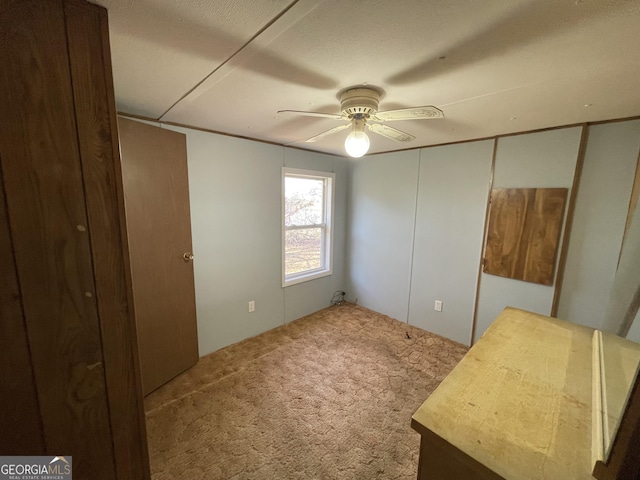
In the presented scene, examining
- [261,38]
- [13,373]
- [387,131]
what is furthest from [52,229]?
[387,131]

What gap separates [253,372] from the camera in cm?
219

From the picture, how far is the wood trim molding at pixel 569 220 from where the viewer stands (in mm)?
1878

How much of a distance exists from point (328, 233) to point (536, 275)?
2.26 meters

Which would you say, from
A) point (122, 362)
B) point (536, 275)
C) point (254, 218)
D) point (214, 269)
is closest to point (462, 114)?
point (536, 275)

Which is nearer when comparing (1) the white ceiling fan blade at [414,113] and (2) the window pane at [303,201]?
(1) the white ceiling fan blade at [414,113]

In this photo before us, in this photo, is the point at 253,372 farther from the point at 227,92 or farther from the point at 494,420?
the point at 227,92

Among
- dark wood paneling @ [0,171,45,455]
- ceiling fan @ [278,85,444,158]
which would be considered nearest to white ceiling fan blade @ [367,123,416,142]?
ceiling fan @ [278,85,444,158]

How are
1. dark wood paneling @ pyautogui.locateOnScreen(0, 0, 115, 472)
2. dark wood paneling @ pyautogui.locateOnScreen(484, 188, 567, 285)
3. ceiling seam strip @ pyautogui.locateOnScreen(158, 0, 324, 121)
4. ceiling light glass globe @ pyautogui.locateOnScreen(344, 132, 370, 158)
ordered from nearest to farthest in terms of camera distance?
dark wood paneling @ pyautogui.locateOnScreen(0, 0, 115, 472) → ceiling seam strip @ pyautogui.locateOnScreen(158, 0, 324, 121) → ceiling light glass globe @ pyautogui.locateOnScreen(344, 132, 370, 158) → dark wood paneling @ pyautogui.locateOnScreen(484, 188, 567, 285)

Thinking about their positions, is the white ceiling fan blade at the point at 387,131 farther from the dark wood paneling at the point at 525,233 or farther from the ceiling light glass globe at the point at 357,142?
the dark wood paneling at the point at 525,233

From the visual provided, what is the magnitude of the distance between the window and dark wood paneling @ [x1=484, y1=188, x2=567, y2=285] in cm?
190

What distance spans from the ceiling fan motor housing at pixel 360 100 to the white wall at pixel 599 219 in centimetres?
185

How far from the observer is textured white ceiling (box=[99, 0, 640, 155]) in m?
0.81

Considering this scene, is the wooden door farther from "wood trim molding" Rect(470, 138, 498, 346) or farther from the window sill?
"wood trim molding" Rect(470, 138, 498, 346)

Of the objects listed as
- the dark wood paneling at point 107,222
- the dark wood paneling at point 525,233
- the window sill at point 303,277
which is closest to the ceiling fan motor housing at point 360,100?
the dark wood paneling at point 107,222
